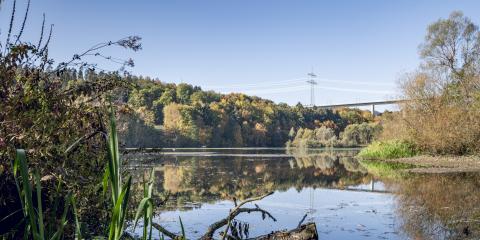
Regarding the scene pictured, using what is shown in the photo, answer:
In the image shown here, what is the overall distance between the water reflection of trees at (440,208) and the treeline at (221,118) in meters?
52.0

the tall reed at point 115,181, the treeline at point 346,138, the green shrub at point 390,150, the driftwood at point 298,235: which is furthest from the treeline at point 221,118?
the tall reed at point 115,181

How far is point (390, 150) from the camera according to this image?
101 feet

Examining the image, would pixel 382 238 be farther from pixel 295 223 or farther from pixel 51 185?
pixel 51 185

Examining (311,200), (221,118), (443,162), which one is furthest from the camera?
(221,118)

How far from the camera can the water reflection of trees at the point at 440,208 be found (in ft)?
24.8

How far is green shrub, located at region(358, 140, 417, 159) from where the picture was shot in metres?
30.0

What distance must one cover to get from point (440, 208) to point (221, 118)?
71.8m

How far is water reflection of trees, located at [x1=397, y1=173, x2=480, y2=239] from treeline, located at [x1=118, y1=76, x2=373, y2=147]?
171 feet

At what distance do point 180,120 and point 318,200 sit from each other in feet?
208

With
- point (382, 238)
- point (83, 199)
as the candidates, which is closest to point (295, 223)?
point (382, 238)

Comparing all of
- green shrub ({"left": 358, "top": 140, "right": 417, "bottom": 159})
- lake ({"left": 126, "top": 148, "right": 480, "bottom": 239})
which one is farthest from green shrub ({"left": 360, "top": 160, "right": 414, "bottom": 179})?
green shrub ({"left": 358, "top": 140, "right": 417, "bottom": 159})

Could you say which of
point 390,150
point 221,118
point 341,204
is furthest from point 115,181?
point 221,118

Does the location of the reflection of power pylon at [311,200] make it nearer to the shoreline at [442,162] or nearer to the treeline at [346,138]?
the shoreline at [442,162]

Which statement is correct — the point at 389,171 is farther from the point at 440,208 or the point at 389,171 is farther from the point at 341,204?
the point at 440,208
